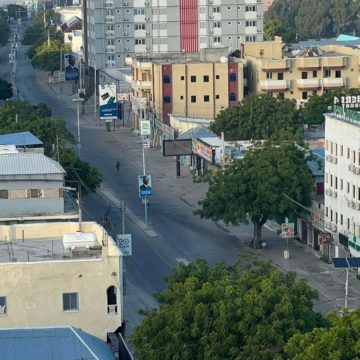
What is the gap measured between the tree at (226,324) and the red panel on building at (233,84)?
235 ft

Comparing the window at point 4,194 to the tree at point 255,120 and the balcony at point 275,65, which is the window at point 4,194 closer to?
the tree at point 255,120

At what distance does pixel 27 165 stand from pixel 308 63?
55.4 m

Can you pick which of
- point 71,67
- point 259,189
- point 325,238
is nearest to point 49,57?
point 71,67

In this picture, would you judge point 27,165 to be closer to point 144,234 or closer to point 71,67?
point 144,234

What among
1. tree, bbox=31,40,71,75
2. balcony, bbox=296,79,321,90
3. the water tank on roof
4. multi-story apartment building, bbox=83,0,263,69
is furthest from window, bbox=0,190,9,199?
tree, bbox=31,40,71,75

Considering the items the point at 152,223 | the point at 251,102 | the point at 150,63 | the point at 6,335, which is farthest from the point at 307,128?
the point at 6,335

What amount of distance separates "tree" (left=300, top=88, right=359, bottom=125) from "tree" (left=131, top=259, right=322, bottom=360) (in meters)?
63.9

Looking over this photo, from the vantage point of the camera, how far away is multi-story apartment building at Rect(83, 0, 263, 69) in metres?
146

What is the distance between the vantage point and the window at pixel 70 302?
4222 centimetres

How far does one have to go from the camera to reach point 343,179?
70.5m

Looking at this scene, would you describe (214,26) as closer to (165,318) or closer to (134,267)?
(134,267)

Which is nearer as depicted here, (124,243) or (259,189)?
(124,243)

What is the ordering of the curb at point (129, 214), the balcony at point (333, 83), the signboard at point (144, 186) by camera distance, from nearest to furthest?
the curb at point (129, 214) < the signboard at point (144, 186) < the balcony at point (333, 83)

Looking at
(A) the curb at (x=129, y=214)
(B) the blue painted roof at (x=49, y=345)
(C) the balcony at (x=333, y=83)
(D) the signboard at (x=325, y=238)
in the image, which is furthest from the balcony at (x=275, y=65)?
(B) the blue painted roof at (x=49, y=345)
